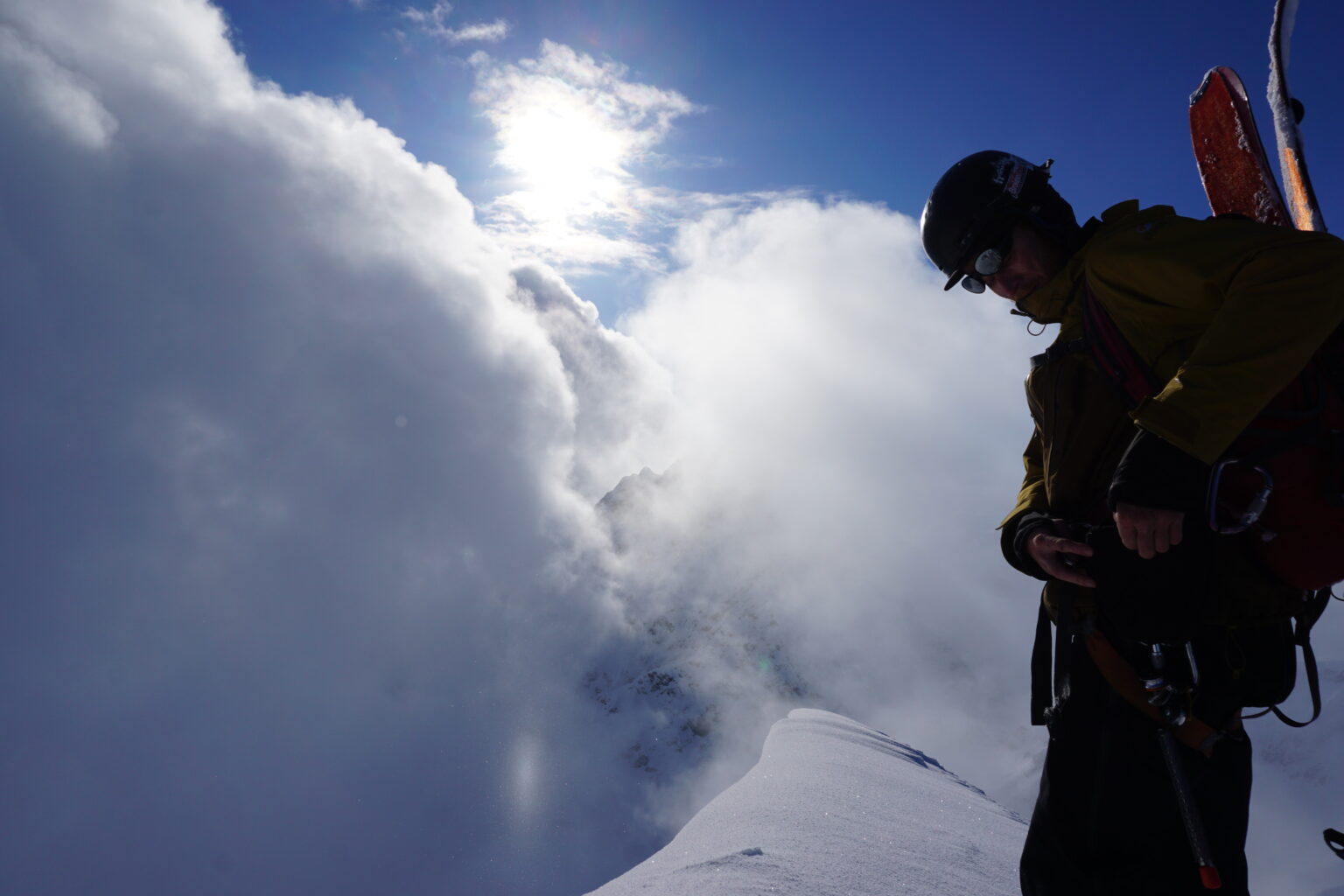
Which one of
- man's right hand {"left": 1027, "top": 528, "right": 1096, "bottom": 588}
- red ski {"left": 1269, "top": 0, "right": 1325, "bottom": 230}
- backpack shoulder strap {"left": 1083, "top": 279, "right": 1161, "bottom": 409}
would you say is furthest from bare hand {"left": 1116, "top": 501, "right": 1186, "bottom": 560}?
red ski {"left": 1269, "top": 0, "right": 1325, "bottom": 230}

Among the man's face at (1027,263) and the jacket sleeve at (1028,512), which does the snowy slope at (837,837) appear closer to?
the jacket sleeve at (1028,512)

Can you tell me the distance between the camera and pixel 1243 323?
1660 mm

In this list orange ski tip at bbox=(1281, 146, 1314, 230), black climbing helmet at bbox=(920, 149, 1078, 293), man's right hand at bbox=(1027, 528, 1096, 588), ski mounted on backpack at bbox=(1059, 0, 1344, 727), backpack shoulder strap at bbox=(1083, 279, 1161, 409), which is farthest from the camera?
black climbing helmet at bbox=(920, 149, 1078, 293)

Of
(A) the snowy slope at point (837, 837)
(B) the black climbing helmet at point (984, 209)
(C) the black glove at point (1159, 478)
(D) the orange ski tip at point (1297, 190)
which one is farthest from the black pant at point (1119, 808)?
(D) the orange ski tip at point (1297, 190)

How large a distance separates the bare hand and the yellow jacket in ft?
0.64

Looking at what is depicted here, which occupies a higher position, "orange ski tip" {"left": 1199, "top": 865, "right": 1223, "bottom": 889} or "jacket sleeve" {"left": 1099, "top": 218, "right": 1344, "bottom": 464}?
"jacket sleeve" {"left": 1099, "top": 218, "right": 1344, "bottom": 464}

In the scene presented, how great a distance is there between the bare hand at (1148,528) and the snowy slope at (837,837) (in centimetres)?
251

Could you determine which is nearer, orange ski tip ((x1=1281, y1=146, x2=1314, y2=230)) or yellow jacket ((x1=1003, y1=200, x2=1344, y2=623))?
yellow jacket ((x1=1003, y1=200, x2=1344, y2=623))

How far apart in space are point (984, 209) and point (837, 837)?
3.79m

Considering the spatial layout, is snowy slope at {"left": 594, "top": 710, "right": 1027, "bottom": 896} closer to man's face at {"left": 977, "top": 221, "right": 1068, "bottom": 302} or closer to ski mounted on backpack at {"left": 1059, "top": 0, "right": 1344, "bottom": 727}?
ski mounted on backpack at {"left": 1059, "top": 0, "right": 1344, "bottom": 727}

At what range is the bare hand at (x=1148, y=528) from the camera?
68.9 inches

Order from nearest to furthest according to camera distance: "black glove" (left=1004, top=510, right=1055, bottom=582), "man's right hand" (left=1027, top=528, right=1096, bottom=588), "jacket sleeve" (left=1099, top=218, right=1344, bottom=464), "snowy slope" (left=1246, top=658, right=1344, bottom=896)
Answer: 1. "jacket sleeve" (left=1099, top=218, right=1344, bottom=464)
2. "man's right hand" (left=1027, top=528, right=1096, bottom=588)
3. "black glove" (left=1004, top=510, right=1055, bottom=582)
4. "snowy slope" (left=1246, top=658, right=1344, bottom=896)

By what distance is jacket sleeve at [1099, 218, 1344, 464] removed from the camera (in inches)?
64.2

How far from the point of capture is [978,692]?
148m
